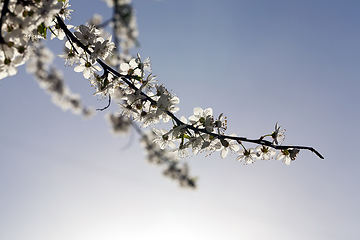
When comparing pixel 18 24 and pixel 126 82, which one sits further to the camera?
pixel 126 82

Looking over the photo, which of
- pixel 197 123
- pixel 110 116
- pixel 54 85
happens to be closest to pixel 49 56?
pixel 54 85

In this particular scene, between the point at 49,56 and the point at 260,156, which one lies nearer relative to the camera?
the point at 260,156

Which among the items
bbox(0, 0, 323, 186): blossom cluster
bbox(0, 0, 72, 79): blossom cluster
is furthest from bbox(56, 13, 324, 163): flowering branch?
bbox(0, 0, 72, 79): blossom cluster

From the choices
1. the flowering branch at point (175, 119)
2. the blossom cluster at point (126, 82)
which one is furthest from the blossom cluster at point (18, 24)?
the flowering branch at point (175, 119)

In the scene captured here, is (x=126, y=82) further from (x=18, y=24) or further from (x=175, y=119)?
(x=18, y=24)

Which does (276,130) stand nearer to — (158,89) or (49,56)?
→ (158,89)

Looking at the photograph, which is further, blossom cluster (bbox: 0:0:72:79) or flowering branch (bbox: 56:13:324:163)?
flowering branch (bbox: 56:13:324:163)

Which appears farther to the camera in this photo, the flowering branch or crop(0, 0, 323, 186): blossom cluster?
the flowering branch

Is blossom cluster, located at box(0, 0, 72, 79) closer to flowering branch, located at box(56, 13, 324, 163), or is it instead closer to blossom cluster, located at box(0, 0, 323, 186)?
blossom cluster, located at box(0, 0, 323, 186)

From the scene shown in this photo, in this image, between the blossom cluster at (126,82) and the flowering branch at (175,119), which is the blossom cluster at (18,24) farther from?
the flowering branch at (175,119)

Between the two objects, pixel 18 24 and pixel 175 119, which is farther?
pixel 175 119

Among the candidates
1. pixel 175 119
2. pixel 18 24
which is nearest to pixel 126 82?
pixel 175 119
